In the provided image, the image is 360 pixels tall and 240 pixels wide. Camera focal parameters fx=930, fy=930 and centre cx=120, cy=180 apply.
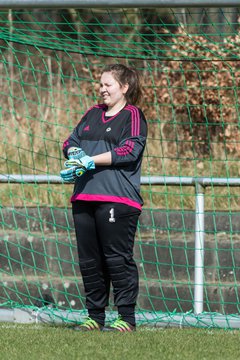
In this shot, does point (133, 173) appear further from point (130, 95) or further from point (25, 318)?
point (25, 318)

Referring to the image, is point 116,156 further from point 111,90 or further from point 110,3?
point 110,3

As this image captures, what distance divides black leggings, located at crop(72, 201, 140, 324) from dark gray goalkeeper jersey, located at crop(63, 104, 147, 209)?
72 mm

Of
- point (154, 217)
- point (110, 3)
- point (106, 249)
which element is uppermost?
point (110, 3)

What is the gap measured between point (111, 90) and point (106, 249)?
1.00 m

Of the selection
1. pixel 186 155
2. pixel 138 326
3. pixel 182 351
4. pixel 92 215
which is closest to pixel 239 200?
pixel 186 155

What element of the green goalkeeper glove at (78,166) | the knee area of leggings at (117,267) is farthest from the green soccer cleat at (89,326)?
the green goalkeeper glove at (78,166)

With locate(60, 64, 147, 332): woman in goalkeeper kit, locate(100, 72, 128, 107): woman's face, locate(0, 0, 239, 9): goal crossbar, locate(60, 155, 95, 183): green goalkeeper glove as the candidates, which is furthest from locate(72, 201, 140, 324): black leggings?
locate(0, 0, 239, 9): goal crossbar

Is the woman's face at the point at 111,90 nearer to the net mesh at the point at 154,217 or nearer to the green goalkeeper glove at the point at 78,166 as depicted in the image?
the green goalkeeper glove at the point at 78,166

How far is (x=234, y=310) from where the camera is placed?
7.83 metres

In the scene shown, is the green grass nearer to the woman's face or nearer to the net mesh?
the net mesh

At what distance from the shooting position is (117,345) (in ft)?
16.8

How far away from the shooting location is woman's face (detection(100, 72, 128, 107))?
5824 mm

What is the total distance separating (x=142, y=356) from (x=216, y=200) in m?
4.36

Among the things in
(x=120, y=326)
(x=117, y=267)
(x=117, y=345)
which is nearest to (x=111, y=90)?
(x=117, y=267)
